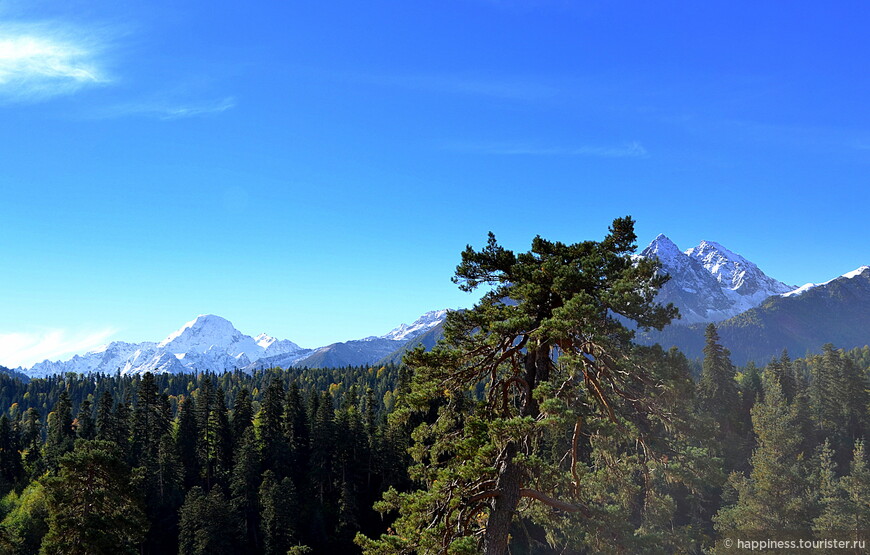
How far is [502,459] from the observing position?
17156mm

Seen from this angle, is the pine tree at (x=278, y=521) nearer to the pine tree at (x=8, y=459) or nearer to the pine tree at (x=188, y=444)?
the pine tree at (x=188, y=444)

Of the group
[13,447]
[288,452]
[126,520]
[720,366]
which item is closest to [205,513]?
[288,452]

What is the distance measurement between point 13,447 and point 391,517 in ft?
201

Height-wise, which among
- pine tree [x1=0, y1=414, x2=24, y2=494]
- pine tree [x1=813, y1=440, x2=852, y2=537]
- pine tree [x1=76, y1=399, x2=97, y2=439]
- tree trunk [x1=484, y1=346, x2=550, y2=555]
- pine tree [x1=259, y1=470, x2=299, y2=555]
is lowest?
pine tree [x1=259, y1=470, x2=299, y2=555]

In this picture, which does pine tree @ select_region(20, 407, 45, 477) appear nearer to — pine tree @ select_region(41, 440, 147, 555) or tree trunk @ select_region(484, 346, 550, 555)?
pine tree @ select_region(41, 440, 147, 555)

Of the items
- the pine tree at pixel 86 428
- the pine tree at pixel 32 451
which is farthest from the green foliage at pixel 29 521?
the pine tree at pixel 86 428

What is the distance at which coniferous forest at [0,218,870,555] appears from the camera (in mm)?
16750

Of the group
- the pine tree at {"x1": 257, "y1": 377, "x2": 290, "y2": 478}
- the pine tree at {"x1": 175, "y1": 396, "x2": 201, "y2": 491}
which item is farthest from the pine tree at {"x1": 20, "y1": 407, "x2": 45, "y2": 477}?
the pine tree at {"x1": 257, "y1": 377, "x2": 290, "y2": 478}

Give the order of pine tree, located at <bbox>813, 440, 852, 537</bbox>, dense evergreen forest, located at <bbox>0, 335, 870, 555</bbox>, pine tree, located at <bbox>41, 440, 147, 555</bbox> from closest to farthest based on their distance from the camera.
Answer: pine tree, located at <bbox>41, 440, 147, 555</bbox>
pine tree, located at <bbox>813, 440, 852, 537</bbox>
dense evergreen forest, located at <bbox>0, 335, 870, 555</bbox>

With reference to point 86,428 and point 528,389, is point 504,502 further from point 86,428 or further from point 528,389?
point 86,428

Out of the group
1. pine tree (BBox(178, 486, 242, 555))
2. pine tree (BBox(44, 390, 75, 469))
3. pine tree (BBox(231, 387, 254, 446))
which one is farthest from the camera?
pine tree (BBox(231, 387, 254, 446))

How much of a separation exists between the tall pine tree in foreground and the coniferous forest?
7 centimetres

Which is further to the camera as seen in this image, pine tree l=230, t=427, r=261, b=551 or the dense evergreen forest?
pine tree l=230, t=427, r=261, b=551

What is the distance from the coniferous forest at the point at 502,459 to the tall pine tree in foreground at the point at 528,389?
2.7 inches
